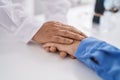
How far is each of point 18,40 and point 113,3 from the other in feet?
1.67

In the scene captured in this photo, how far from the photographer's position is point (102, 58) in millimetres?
528

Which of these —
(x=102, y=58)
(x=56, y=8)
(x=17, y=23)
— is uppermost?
(x=56, y=8)

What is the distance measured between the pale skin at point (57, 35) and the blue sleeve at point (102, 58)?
7 centimetres


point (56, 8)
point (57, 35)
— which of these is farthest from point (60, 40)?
point (56, 8)

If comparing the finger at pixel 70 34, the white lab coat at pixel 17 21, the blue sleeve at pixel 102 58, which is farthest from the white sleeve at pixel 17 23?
the blue sleeve at pixel 102 58

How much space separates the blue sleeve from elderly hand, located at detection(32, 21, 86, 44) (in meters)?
0.08

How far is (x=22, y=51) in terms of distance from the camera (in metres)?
0.67

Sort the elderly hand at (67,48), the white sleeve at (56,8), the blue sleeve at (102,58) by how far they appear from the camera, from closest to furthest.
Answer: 1. the blue sleeve at (102,58)
2. the elderly hand at (67,48)
3. the white sleeve at (56,8)

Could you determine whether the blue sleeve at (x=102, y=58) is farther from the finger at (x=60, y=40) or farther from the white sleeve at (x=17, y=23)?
the white sleeve at (x=17, y=23)

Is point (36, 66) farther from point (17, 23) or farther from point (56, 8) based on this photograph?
point (56, 8)

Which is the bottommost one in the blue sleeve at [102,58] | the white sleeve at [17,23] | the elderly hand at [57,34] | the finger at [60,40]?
the blue sleeve at [102,58]

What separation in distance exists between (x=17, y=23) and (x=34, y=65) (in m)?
0.23

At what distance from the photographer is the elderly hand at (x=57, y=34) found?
0.66 m

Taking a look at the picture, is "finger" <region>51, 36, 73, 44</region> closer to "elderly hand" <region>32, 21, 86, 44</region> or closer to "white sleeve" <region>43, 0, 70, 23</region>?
"elderly hand" <region>32, 21, 86, 44</region>
